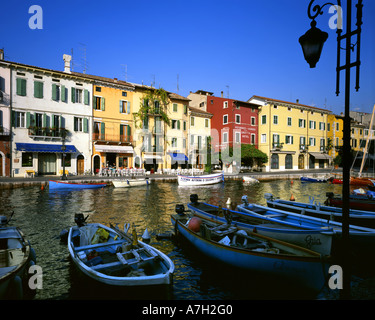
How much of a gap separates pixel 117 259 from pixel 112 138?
2909 cm

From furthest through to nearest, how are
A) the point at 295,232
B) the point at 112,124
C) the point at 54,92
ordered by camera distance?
the point at 112,124 < the point at 54,92 < the point at 295,232

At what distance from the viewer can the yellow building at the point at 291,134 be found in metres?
45.6

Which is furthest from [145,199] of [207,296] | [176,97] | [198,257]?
[176,97]

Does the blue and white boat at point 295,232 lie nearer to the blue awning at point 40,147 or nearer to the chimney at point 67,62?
the blue awning at point 40,147

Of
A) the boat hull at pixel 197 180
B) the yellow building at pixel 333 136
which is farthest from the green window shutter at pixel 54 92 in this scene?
the yellow building at pixel 333 136

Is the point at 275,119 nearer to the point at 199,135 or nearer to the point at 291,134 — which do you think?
the point at 291,134

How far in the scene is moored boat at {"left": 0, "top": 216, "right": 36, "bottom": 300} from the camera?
15.9 ft

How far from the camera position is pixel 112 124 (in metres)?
34.1

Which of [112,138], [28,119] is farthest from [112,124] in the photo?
[28,119]

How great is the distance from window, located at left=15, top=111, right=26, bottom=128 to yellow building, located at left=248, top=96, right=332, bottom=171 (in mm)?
36688

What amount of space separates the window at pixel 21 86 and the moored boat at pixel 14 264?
24353mm

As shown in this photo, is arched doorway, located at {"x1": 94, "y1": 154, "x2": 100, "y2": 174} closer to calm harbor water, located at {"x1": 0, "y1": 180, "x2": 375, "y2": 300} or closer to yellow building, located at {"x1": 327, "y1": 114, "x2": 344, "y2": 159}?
calm harbor water, located at {"x1": 0, "y1": 180, "x2": 375, "y2": 300}

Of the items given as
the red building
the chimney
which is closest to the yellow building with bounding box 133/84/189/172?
the red building

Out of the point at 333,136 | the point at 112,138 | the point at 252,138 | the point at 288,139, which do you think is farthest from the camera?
the point at 333,136
